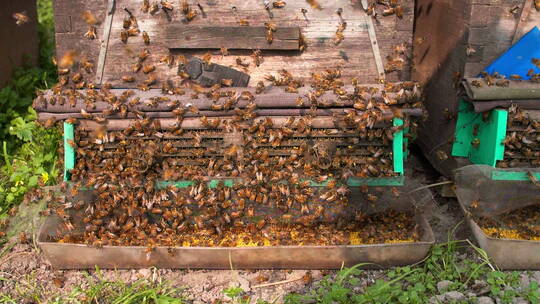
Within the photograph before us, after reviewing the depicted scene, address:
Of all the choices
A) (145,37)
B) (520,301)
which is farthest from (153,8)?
(520,301)

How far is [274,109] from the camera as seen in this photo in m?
4.04

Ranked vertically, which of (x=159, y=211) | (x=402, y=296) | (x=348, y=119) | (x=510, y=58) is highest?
(x=510, y=58)

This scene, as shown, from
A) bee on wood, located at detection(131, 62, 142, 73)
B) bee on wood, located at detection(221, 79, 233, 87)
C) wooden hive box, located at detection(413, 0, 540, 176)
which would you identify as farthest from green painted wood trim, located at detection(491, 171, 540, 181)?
bee on wood, located at detection(131, 62, 142, 73)

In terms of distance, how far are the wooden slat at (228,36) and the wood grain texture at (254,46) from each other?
52mm

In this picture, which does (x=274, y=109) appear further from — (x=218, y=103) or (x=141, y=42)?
(x=141, y=42)

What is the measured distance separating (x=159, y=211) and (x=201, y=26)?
150 cm

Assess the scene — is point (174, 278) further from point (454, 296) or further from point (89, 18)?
point (89, 18)

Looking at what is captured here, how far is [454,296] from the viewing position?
11.8ft

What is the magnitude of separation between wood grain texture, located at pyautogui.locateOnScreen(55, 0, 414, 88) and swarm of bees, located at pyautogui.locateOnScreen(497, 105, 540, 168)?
965mm

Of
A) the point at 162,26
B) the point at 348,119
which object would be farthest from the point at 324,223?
the point at 162,26

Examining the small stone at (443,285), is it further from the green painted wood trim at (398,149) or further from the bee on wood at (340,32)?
the bee on wood at (340,32)

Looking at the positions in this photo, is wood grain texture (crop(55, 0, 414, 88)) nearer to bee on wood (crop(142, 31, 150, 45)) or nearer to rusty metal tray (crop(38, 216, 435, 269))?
bee on wood (crop(142, 31, 150, 45))

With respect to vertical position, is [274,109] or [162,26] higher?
[162,26]

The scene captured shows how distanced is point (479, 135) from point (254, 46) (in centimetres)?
A: 205
